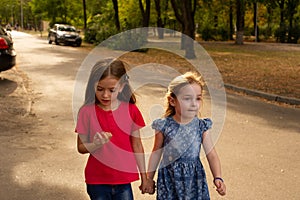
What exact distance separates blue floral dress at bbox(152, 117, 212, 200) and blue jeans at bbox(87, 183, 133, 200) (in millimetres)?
213

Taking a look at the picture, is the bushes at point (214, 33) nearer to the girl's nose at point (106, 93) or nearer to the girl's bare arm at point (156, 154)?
the girl's bare arm at point (156, 154)

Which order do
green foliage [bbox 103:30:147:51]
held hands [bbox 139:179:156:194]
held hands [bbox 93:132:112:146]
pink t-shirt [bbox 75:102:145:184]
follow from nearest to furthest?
1. held hands [bbox 93:132:112:146]
2. pink t-shirt [bbox 75:102:145:184]
3. held hands [bbox 139:179:156:194]
4. green foliage [bbox 103:30:147:51]

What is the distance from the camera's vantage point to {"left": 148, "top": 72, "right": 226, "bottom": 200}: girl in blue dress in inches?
103

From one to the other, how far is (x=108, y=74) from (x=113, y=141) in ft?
1.28

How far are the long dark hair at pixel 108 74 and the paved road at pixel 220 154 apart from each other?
64 centimetres

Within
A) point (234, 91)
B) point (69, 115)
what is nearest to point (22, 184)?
point (69, 115)

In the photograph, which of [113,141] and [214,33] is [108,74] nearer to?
[113,141]

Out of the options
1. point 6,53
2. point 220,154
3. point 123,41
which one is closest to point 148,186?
point 220,154

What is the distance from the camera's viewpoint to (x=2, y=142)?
646cm

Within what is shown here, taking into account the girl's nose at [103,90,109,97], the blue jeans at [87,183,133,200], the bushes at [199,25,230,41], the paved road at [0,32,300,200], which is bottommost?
the paved road at [0,32,300,200]

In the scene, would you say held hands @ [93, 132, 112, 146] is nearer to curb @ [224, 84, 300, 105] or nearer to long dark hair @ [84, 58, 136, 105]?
long dark hair @ [84, 58, 136, 105]

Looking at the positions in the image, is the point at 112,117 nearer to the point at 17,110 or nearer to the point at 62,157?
the point at 62,157

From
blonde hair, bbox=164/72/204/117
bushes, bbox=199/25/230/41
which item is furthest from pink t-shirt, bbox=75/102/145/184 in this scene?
bushes, bbox=199/25/230/41

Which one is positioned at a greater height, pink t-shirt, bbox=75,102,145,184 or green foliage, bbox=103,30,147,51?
green foliage, bbox=103,30,147,51
